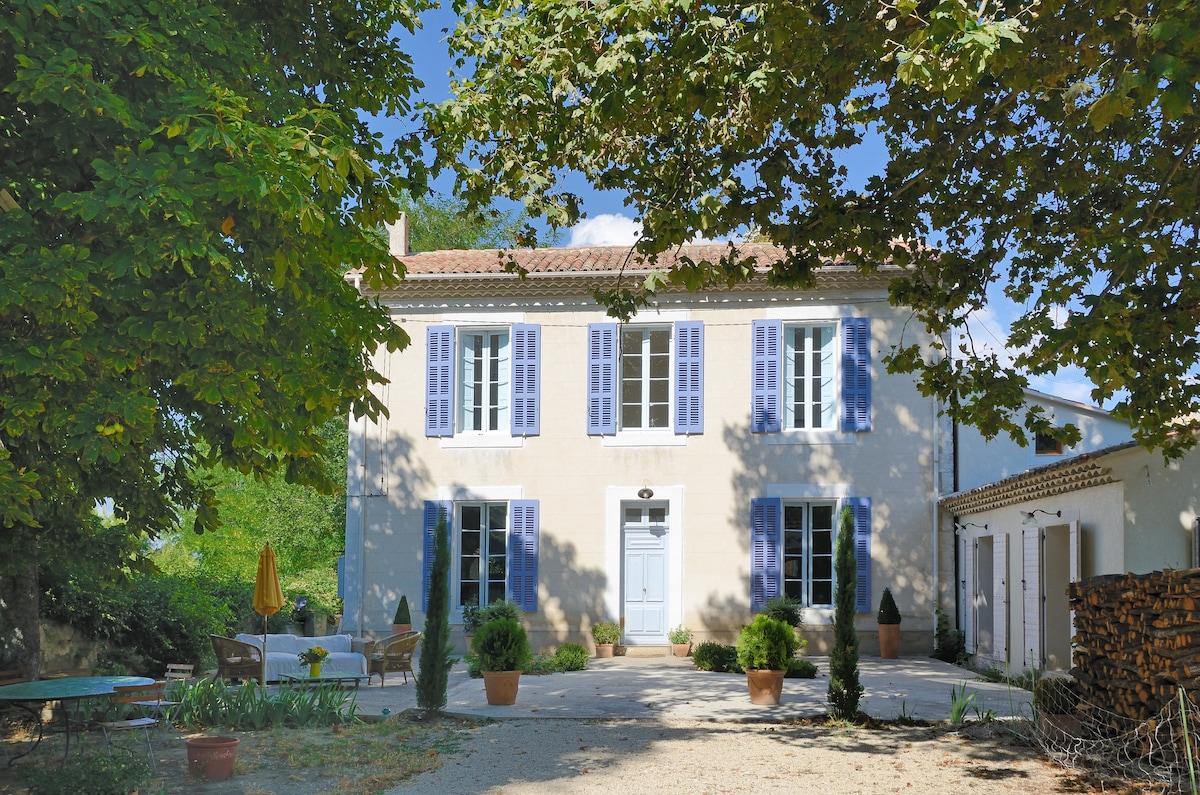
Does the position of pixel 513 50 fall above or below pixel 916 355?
above

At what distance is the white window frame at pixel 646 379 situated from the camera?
56.1ft

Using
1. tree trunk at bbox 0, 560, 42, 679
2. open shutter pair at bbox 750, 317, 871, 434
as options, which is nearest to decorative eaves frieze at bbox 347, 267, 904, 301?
open shutter pair at bbox 750, 317, 871, 434

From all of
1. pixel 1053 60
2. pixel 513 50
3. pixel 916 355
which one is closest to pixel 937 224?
pixel 916 355

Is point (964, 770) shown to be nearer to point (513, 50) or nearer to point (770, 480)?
point (513, 50)

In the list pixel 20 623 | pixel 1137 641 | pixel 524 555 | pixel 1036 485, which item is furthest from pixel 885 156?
pixel 524 555

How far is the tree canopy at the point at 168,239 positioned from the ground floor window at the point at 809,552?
35.8ft

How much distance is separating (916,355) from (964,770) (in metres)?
3.33

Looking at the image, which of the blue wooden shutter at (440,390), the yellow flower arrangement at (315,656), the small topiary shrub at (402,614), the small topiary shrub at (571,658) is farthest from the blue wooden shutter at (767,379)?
the yellow flower arrangement at (315,656)

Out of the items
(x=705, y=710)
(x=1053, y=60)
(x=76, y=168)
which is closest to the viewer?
(x=76, y=168)

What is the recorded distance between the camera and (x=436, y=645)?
1041 centimetres

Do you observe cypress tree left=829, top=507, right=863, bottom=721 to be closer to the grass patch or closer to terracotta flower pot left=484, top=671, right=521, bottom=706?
terracotta flower pot left=484, top=671, right=521, bottom=706

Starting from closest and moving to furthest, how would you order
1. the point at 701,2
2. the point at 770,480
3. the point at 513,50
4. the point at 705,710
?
1. the point at 701,2
2. the point at 513,50
3. the point at 705,710
4. the point at 770,480

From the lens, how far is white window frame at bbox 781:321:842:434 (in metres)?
16.9

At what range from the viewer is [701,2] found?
24.5 feet
